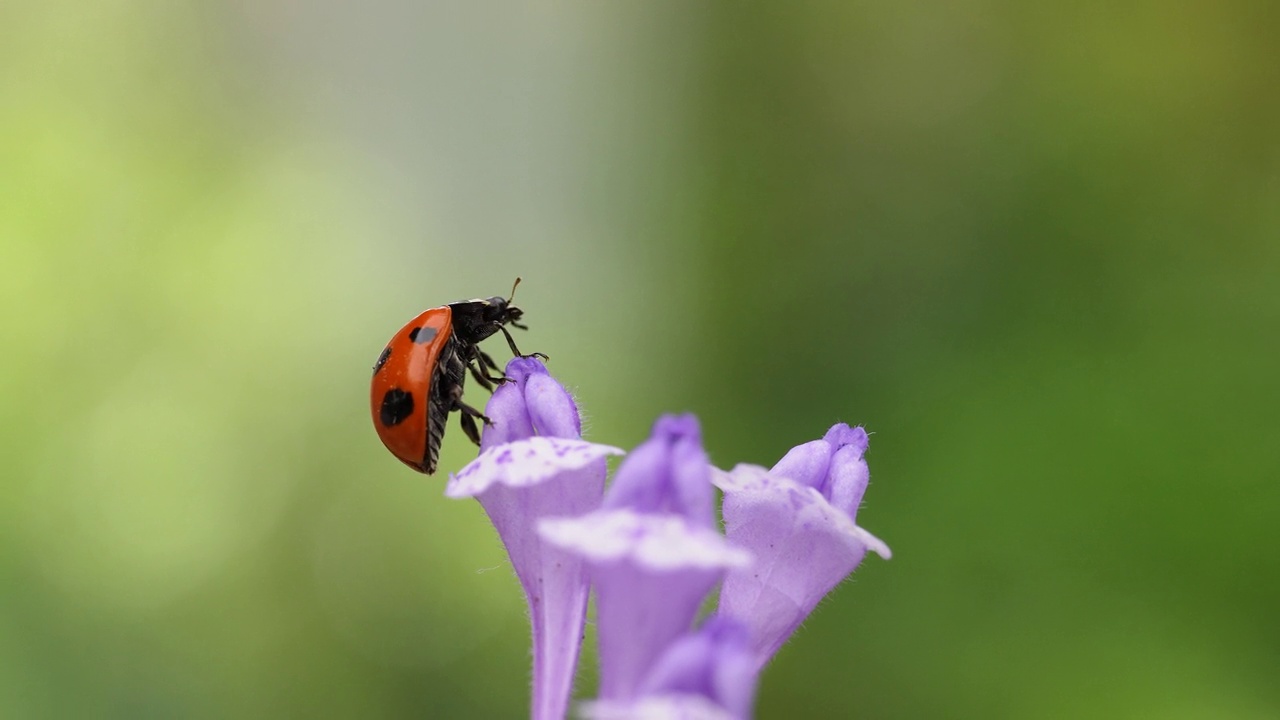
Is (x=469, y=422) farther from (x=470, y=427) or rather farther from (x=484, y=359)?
(x=484, y=359)

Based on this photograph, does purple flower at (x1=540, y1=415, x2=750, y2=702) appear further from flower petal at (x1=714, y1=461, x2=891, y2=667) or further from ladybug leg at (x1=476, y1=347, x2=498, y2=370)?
ladybug leg at (x1=476, y1=347, x2=498, y2=370)

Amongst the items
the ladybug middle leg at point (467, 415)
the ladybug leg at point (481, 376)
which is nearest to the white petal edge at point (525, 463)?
the ladybug middle leg at point (467, 415)

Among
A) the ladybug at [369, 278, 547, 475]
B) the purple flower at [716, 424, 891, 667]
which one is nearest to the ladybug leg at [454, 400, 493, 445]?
the ladybug at [369, 278, 547, 475]

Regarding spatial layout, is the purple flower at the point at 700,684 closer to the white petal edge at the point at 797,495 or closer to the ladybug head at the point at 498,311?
the white petal edge at the point at 797,495

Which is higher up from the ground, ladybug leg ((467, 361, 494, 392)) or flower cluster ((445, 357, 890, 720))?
ladybug leg ((467, 361, 494, 392))

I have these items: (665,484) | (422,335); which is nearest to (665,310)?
(422,335)

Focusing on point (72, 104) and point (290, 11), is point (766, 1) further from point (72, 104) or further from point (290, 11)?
point (72, 104)
